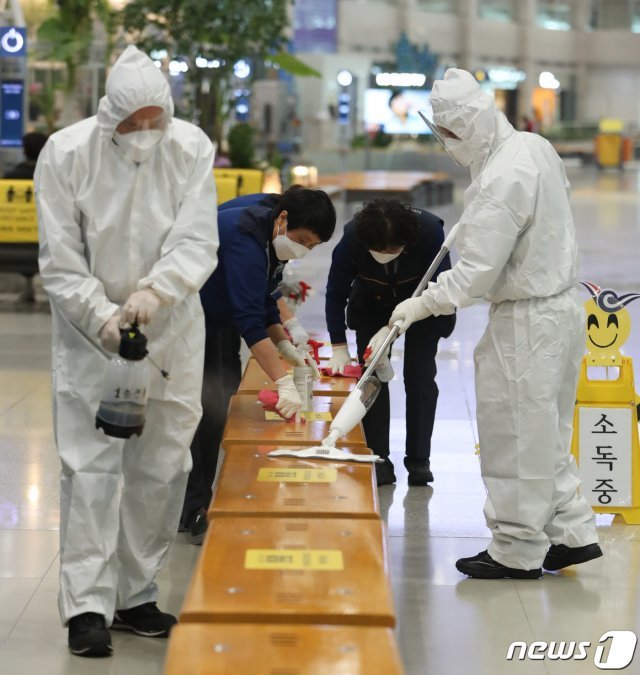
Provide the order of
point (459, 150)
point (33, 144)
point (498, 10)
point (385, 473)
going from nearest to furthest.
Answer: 1. point (459, 150)
2. point (385, 473)
3. point (33, 144)
4. point (498, 10)

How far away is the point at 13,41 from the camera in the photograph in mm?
12000

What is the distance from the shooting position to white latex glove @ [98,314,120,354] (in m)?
3.18

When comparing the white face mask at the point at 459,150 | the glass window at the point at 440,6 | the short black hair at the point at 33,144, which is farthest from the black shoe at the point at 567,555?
the glass window at the point at 440,6

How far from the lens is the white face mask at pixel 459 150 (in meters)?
3.96

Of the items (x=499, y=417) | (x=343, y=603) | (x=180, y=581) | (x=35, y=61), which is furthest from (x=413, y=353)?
(x=35, y=61)

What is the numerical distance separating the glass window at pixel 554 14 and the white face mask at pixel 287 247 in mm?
45293

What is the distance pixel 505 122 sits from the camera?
4012mm

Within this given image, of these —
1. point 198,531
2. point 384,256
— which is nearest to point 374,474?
point 198,531

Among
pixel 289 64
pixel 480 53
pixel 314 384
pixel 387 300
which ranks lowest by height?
pixel 314 384

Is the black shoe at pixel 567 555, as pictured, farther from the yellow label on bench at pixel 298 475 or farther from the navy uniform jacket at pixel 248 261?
the navy uniform jacket at pixel 248 261

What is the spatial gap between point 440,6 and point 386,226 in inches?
1560

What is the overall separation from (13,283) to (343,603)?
31.2ft

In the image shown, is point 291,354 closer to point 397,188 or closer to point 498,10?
point 397,188

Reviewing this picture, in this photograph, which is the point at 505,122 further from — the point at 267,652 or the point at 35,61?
the point at 35,61
